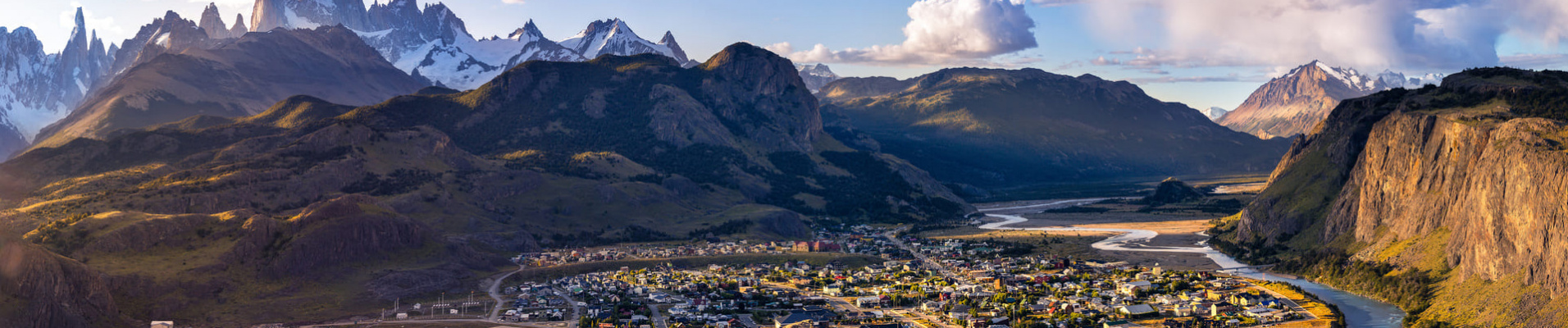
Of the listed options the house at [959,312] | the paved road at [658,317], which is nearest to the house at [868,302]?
the house at [959,312]

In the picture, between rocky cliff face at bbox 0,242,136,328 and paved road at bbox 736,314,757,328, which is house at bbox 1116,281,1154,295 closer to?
paved road at bbox 736,314,757,328

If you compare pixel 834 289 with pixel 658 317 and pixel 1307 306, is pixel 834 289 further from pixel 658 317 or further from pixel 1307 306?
pixel 1307 306

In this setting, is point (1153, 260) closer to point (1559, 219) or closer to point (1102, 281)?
point (1102, 281)

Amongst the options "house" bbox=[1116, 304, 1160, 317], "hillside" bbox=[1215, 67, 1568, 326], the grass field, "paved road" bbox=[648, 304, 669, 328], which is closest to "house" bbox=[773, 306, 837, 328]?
"paved road" bbox=[648, 304, 669, 328]

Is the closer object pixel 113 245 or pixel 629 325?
pixel 629 325

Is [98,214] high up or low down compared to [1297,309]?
Answer: up

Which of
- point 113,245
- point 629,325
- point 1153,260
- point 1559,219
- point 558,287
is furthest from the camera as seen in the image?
point 1153,260

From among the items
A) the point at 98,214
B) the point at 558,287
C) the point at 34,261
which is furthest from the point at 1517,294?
the point at 98,214
